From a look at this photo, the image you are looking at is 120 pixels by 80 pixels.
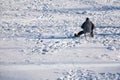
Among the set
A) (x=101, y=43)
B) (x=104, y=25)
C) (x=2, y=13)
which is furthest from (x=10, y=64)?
(x=2, y=13)

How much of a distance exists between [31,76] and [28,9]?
14.9 m

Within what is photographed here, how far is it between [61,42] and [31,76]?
426 cm

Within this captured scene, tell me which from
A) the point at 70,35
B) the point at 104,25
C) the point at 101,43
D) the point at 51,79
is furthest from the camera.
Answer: the point at 104,25

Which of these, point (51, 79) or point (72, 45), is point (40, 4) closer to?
point (72, 45)

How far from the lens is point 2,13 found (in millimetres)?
22000

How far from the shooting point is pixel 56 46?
13.3 m

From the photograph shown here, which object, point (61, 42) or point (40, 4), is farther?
point (40, 4)

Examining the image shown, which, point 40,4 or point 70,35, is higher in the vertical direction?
point 40,4

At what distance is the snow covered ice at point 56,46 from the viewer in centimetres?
1031

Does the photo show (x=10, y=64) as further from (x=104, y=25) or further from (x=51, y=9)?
(x=51, y=9)

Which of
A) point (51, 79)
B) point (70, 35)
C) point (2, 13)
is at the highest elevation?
point (2, 13)

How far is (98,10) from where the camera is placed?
24062 millimetres

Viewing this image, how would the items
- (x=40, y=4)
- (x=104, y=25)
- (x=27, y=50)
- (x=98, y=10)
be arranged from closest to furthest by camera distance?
(x=27, y=50) < (x=104, y=25) < (x=98, y=10) < (x=40, y=4)

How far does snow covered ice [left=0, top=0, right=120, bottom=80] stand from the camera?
10312 mm
